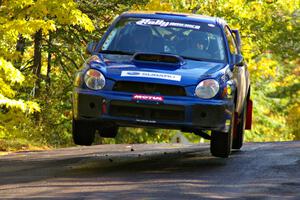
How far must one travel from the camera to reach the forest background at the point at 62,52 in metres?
13.6

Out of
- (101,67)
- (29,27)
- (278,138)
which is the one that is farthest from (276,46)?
(101,67)

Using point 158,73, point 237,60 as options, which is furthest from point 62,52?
point 158,73

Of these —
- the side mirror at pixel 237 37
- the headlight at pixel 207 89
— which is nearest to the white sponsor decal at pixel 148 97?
the headlight at pixel 207 89

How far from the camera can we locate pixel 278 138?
44938 millimetres

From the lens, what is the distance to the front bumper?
980 centimetres

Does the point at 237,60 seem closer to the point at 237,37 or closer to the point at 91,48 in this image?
the point at 91,48

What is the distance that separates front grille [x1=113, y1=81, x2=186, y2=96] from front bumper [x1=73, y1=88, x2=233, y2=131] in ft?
0.22

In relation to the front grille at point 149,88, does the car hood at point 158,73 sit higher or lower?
higher

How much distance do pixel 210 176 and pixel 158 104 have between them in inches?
40.0

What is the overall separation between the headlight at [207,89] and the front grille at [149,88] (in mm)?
181

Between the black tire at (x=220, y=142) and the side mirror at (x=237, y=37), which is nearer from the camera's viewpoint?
the black tire at (x=220, y=142)

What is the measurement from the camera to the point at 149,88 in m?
9.86

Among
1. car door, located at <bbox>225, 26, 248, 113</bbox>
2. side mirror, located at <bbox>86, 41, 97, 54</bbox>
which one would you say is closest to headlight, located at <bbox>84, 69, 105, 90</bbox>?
side mirror, located at <bbox>86, 41, 97, 54</bbox>

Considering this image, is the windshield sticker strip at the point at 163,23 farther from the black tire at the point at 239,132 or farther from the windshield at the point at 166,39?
the black tire at the point at 239,132
